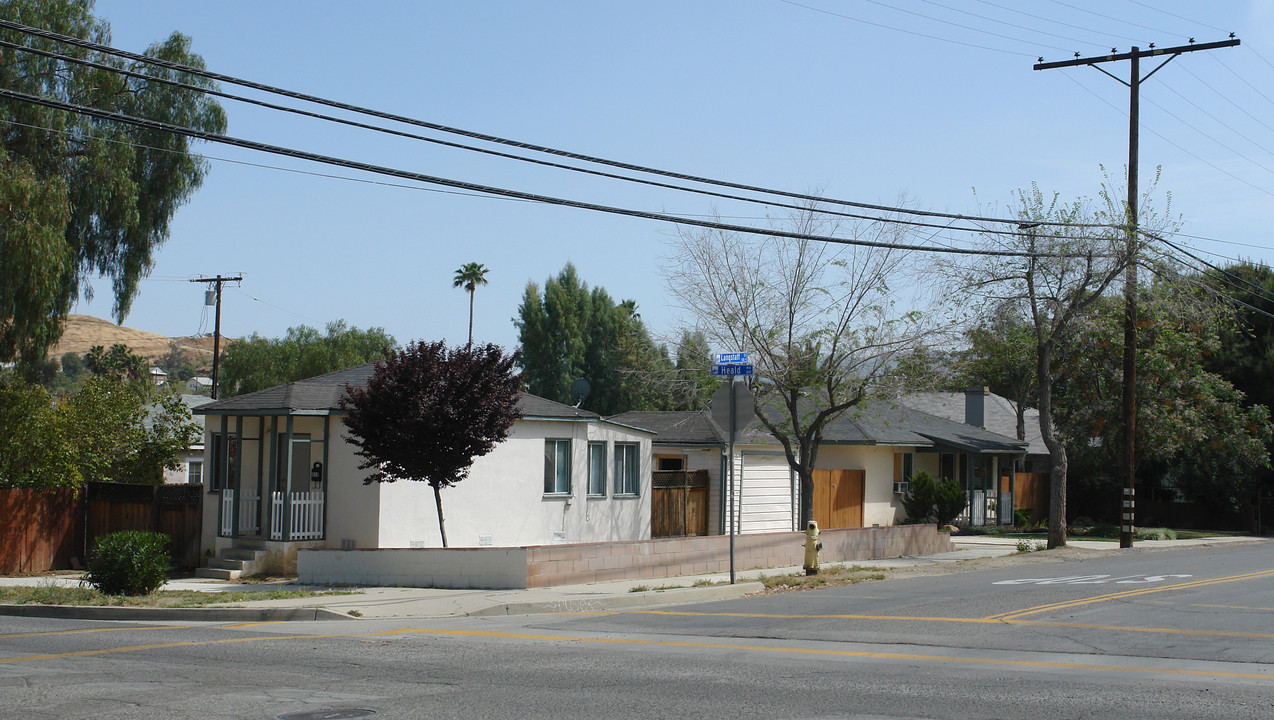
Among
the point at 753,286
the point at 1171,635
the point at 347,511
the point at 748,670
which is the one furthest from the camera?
the point at 753,286

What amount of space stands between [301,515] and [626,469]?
26.6ft

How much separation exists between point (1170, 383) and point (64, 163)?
104 feet

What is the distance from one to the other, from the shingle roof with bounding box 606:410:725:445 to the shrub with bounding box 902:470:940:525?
24.0ft

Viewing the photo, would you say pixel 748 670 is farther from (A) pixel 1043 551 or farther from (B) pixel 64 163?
(B) pixel 64 163

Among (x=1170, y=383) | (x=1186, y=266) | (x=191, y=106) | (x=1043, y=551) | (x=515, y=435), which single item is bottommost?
(x=1043, y=551)

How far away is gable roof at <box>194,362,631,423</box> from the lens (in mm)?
20156

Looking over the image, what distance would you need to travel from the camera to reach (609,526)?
25.0 meters

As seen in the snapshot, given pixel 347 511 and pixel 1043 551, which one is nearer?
pixel 347 511

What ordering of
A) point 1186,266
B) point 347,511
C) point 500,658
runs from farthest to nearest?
1. point 1186,266
2. point 347,511
3. point 500,658

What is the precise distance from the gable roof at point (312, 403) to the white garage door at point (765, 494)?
5668mm

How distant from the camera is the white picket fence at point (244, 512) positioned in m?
20.6

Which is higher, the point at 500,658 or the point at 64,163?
the point at 64,163

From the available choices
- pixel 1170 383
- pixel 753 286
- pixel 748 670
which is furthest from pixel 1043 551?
pixel 748 670

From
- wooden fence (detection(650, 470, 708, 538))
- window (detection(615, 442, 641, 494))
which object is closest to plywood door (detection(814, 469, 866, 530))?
wooden fence (detection(650, 470, 708, 538))
